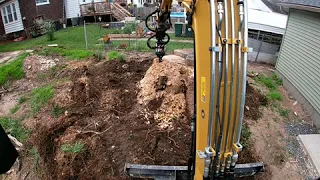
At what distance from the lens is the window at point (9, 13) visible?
16406 millimetres

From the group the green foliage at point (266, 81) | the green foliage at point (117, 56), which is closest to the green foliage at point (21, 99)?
the green foliage at point (117, 56)

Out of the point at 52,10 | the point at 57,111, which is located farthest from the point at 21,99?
the point at 52,10

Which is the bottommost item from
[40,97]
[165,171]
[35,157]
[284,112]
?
[35,157]

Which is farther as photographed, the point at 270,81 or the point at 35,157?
the point at 270,81

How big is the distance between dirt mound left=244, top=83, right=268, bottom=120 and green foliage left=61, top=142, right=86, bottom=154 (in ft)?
13.6

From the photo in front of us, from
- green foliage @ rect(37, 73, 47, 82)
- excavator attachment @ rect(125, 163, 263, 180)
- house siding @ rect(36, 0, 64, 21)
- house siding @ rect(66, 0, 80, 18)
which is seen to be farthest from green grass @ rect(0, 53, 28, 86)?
house siding @ rect(66, 0, 80, 18)

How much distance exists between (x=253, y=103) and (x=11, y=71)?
884 cm

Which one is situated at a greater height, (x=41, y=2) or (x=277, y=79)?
(x=41, y=2)

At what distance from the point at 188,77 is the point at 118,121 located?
8.43 feet

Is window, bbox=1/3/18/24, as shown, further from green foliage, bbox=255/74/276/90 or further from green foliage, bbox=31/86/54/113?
green foliage, bbox=255/74/276/90

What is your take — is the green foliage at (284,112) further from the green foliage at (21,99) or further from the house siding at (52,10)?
the house siding at (52,10)

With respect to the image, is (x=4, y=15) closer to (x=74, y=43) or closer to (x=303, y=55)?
(x=74, y=43)

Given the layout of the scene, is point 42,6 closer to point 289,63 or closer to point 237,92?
point 289,63

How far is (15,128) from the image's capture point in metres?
6.61
